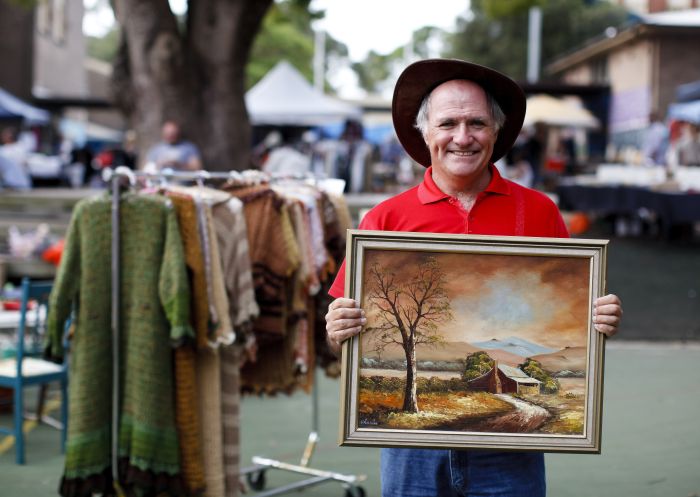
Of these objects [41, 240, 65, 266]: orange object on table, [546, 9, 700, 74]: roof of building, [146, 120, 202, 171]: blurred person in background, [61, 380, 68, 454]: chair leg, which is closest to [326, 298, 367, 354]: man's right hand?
[61, 380, 68, 454]: chair leg

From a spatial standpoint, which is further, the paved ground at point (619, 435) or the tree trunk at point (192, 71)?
the tree trunk at point (192, 71)

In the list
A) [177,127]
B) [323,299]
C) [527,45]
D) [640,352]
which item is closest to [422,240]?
[323,299]

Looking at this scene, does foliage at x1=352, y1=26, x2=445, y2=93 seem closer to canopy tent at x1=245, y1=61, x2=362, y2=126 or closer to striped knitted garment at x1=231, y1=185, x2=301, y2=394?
canopy tent at x1=245, y1=61, x2=362, y2=126

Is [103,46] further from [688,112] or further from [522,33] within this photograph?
[688,112]

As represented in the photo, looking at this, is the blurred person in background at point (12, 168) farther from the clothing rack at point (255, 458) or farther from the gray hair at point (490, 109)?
the gray hair at point (490, 109)

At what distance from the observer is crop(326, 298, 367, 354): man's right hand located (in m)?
2.78

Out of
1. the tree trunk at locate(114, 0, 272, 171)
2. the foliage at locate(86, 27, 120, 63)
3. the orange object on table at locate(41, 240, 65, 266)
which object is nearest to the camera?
the orange object on table at locate(41, 240, 65, 266)

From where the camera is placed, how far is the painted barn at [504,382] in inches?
111

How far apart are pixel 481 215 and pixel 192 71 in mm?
10490

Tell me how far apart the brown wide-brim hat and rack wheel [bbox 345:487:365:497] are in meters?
2.90

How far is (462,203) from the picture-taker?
3033 millimetres

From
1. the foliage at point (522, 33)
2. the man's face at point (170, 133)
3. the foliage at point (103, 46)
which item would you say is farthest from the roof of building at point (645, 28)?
the foliage at point (103, 46)

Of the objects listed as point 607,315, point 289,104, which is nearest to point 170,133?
point 607,315

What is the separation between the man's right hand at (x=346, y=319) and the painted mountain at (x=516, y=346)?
0.34 metres
